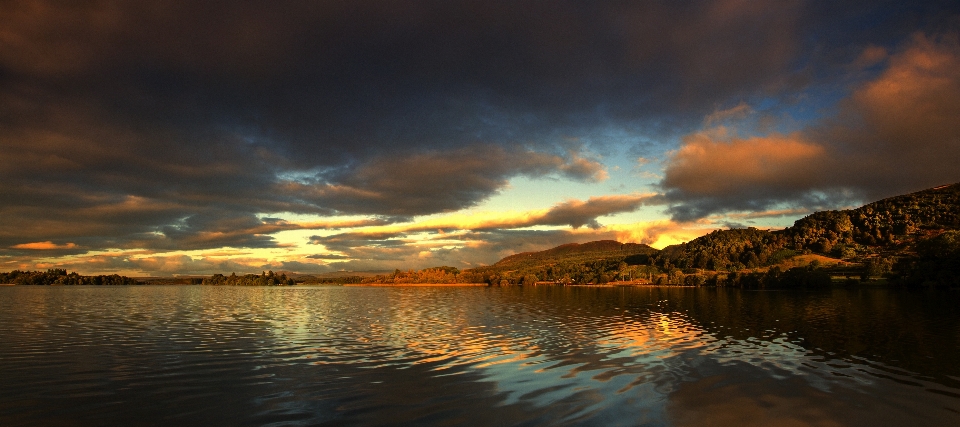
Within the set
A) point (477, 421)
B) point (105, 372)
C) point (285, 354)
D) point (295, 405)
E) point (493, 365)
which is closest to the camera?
point (477, 421)

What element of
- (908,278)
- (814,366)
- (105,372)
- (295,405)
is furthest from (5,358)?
(908,278)

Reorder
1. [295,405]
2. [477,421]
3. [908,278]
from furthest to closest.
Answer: [908,278] < [295,405] < [477,421]

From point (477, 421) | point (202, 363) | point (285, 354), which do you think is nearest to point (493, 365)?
point (477, 421)

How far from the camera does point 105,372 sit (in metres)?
25.7

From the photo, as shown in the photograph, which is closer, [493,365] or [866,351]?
[493,365]

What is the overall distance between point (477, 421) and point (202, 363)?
19.9m

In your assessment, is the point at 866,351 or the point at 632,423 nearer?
the point at 632,423

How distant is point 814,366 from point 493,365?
18.8 m

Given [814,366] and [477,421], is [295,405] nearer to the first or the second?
[477,421]

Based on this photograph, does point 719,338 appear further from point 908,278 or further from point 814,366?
point 908,278

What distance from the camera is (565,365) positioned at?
2838cm

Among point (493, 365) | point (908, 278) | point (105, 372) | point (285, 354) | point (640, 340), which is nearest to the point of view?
point (105, 372)

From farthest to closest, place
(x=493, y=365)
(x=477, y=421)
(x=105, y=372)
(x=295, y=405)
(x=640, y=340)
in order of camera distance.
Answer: (x=640, y=340) → (x=493, y=365) → (x=105, y=372) → (x=295, y=405) → (x=477, y=421)

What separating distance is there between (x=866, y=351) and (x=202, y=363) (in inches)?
1706
